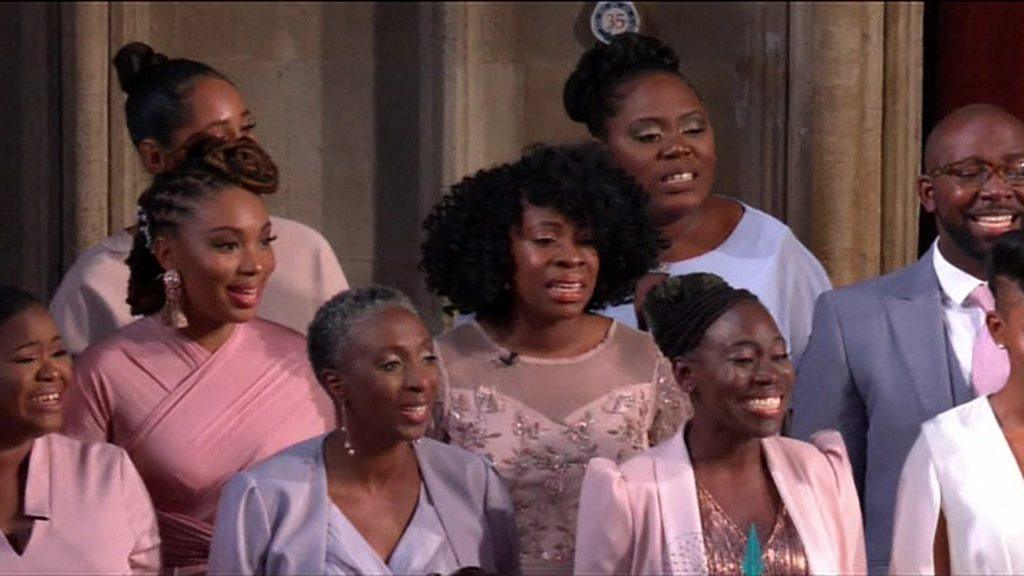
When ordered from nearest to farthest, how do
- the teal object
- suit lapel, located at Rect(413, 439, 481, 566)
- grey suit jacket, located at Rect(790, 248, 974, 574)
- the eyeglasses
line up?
the teal object → suit lapel, located at Rect(413, 439, 481, 566) → grey suit jacket, located at Rect(790, 248, 974, 574) → the eyeglasses

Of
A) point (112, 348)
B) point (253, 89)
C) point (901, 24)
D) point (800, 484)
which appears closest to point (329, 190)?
point (253, 89)

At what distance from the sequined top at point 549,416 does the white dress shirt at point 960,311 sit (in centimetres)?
61

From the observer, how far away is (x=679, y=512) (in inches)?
214

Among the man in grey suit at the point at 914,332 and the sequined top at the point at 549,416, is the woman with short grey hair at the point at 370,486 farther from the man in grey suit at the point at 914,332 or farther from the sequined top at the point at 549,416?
the man in grey suit at the point at 914,332

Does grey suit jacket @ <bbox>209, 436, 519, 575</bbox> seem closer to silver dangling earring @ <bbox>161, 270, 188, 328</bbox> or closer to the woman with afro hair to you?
the woman with afro hair

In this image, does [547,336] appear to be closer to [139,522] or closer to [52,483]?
[139,522]

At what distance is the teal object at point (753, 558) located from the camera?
535 cm

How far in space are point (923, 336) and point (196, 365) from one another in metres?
1.47

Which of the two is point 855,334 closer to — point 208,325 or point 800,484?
point 800,484

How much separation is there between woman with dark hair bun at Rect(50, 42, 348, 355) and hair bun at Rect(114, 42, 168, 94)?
0.44 ft

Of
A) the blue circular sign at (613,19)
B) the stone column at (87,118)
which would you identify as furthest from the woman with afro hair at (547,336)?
the stone column at (87,118)

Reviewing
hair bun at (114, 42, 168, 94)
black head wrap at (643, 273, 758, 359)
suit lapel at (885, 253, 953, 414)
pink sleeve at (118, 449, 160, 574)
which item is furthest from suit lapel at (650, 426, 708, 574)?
hair bun at (114, 42, 168, 94)

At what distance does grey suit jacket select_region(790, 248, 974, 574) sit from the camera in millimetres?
6000

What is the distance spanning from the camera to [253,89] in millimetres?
8125
